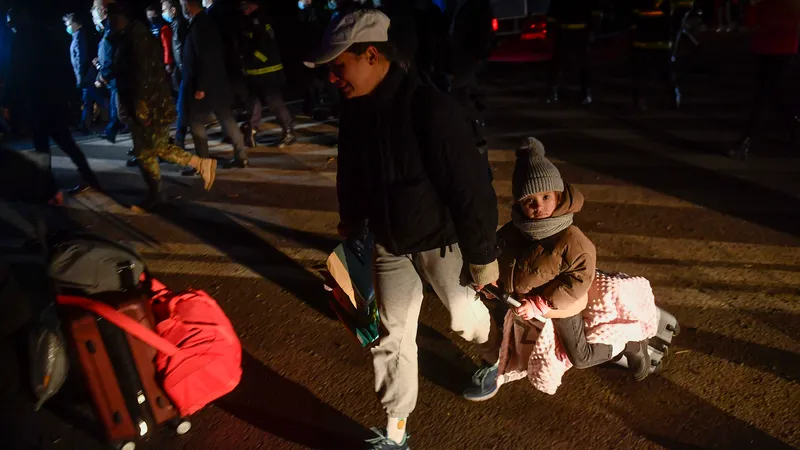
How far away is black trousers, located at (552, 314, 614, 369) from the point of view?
295 centimetres

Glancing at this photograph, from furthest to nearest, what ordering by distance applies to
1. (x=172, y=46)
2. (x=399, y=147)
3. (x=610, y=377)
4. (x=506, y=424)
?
(x=172, y=46), (x=610, y=377), (x=506, y=424), (x=399, y=147)

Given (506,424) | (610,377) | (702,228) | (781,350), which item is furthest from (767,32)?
(506,424)

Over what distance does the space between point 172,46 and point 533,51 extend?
6.64 metres

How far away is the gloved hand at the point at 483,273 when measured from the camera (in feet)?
8.41

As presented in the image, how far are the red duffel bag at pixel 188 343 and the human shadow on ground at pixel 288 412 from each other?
222 mm

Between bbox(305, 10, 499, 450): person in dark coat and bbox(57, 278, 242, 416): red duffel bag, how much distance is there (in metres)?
0.89

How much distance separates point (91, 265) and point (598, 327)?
7.88 ft

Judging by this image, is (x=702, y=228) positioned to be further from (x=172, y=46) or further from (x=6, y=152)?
(x=172, y=46)

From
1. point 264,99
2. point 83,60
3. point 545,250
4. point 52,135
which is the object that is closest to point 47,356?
point 545,250

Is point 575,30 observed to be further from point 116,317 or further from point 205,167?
point 116,317

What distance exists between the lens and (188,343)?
3.13 metres

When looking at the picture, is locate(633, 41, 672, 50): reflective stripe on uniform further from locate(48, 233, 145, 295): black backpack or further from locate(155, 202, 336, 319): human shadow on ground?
locate(48, 233, 145, 295): black backpack

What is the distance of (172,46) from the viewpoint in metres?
9.21

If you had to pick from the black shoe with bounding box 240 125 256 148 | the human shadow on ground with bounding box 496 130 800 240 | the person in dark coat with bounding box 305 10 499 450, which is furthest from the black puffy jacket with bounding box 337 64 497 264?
the black shoe with bounding box 240 125 256 148
